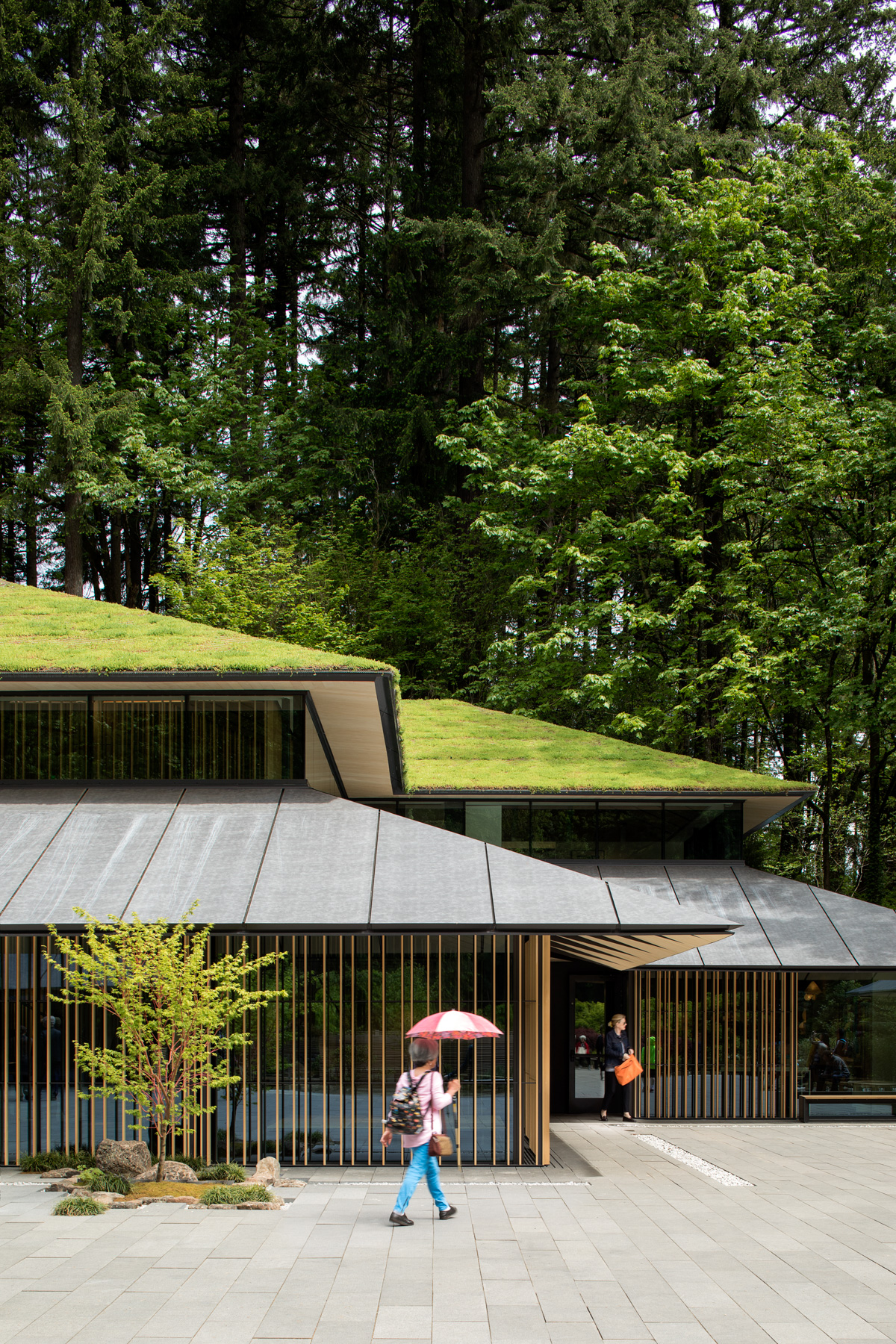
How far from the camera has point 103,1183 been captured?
9.90m

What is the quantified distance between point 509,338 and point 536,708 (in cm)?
1358

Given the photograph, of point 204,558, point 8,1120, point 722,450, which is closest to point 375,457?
point 204,558

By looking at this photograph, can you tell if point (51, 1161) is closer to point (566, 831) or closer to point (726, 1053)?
point (566, 831)

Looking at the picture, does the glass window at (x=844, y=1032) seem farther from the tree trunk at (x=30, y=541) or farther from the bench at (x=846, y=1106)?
the tree trunk at (x=30, y=541)

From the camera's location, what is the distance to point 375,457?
109 feet

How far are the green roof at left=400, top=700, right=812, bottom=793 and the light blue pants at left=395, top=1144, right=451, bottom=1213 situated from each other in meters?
6.63

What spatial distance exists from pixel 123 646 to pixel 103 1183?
599 centimetres

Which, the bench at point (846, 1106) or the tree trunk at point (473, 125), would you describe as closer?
the bench at point (846, 1106)

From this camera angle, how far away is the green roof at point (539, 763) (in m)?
16.1

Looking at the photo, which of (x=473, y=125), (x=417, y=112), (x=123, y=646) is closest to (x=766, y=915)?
(x=123, y=646)

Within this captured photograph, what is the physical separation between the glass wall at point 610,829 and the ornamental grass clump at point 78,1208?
27.8 ft

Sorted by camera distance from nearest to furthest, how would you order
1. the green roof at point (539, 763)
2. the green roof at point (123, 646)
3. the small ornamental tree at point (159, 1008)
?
the small ornamental tree at point (159, 1008), the green roof at point (123, 646), the green roof at point (539, 763)

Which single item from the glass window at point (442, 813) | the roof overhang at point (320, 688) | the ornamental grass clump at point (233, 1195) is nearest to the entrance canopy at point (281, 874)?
the roof overhang at point (320, 688)

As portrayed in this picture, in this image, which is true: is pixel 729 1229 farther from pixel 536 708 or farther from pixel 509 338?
pixel 509 338
